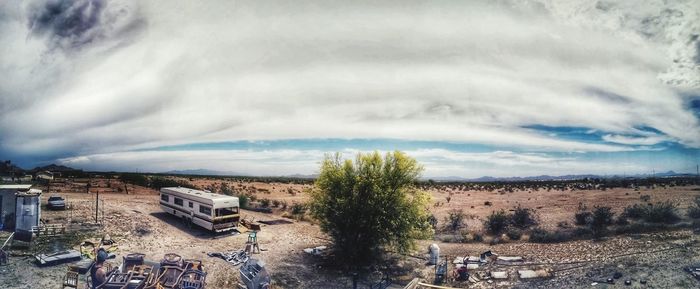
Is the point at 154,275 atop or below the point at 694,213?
below

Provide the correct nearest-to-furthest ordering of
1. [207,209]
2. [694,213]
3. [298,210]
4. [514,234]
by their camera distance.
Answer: [207,209] → [694,213] → [514,234] → [298,210]

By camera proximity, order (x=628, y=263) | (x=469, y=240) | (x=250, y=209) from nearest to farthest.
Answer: (x=628, y=263) < (x=469, y=240) < (x=250, y=209)

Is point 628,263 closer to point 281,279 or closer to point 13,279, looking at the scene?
point 281,279

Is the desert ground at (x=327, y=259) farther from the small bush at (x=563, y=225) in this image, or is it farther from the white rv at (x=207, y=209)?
the small bush at (x=563, y=225)

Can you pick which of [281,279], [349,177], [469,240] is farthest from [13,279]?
[469,240]

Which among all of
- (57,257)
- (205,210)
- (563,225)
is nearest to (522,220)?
(563,225)

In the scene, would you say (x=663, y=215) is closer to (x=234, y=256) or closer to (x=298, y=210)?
(x=298, y=210)
